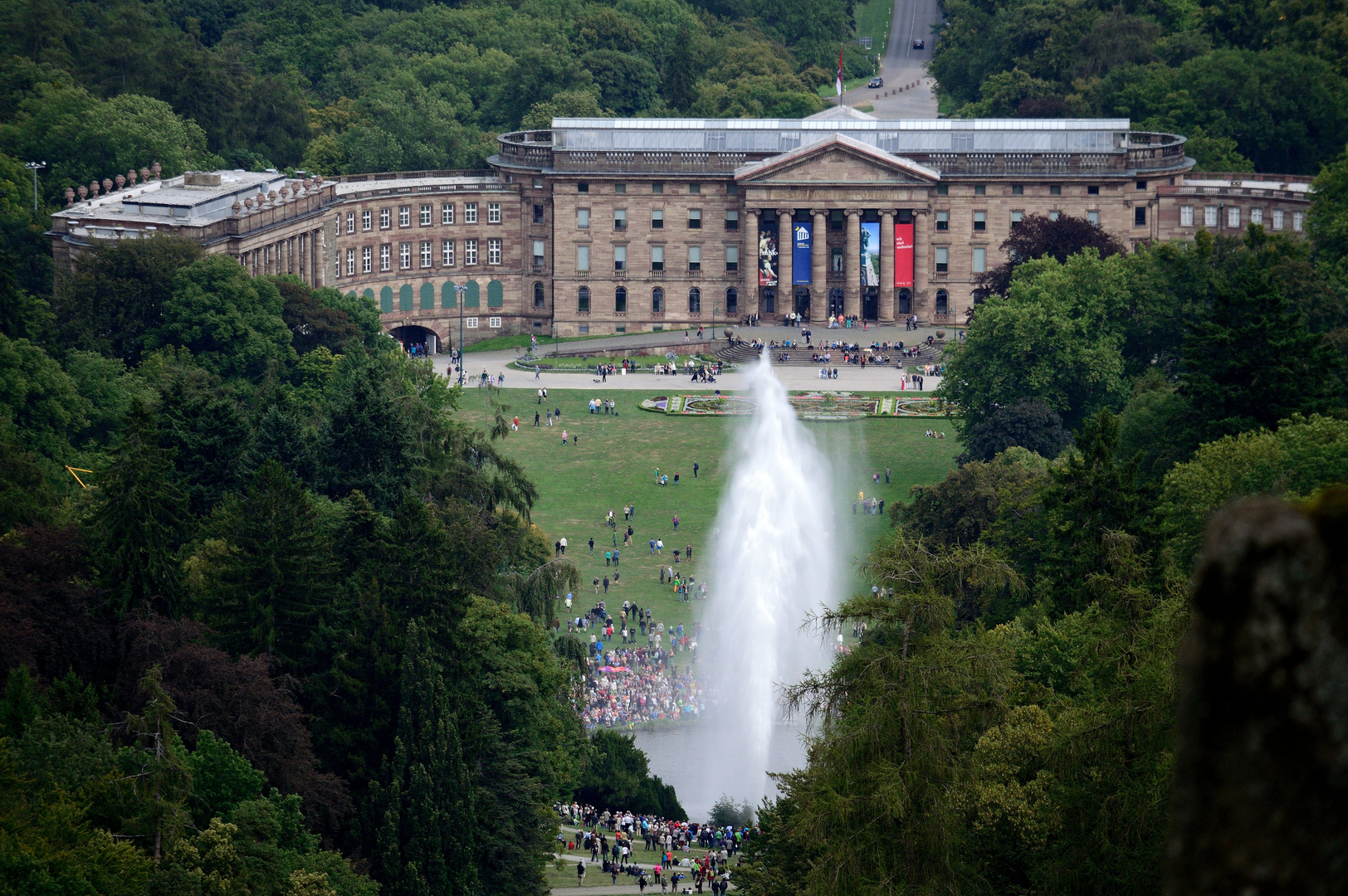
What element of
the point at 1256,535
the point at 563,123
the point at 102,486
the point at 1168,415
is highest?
the point at 563,123

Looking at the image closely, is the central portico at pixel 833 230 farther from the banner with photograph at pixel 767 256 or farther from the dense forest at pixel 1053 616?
the dense forest at pixel 1053 616

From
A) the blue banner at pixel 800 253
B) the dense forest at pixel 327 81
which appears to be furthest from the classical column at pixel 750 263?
the dense forest at pixel 327 81

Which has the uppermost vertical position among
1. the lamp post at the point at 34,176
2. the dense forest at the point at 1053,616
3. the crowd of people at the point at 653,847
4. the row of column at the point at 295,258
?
the lamp post at the point at 34,176

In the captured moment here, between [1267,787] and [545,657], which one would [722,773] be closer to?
[545,657]

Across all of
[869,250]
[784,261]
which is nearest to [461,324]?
[784,261]

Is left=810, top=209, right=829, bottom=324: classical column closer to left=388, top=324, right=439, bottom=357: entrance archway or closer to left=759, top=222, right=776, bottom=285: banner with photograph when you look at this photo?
left=759, top=222, right=776, bottom=285: banner with photograph

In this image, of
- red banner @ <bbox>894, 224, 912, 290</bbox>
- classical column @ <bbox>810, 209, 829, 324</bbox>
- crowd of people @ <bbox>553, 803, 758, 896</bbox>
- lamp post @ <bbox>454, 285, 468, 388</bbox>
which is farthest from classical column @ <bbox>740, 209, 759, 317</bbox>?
crowd of people @ <bbox>553, 803, 758, 896</bbox>

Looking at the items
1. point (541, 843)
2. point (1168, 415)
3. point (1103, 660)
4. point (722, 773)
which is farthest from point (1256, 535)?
point (1168, 415)

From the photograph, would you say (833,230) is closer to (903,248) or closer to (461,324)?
(903,248)
